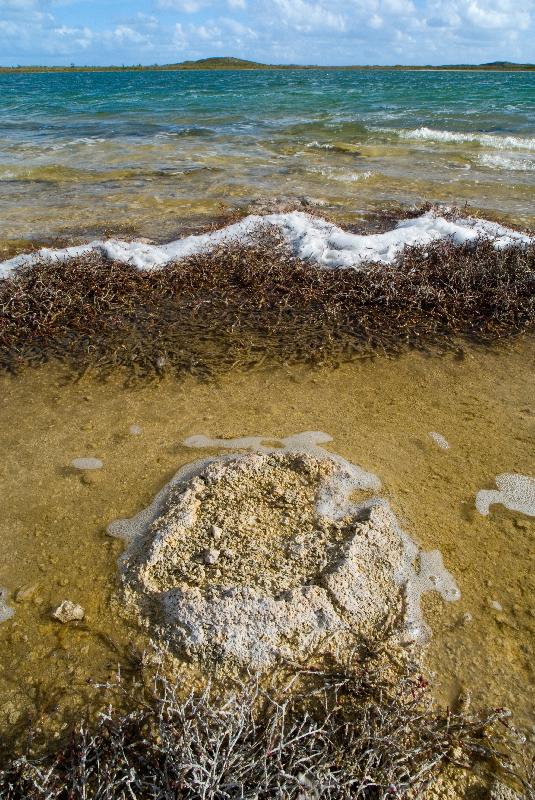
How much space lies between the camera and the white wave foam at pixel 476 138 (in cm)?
1606

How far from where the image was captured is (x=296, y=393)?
14.1 feet

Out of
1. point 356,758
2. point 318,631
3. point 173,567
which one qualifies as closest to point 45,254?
point 173,567

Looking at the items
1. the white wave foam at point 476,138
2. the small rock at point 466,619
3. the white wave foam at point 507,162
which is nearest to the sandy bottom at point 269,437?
the small rock at point 466,619

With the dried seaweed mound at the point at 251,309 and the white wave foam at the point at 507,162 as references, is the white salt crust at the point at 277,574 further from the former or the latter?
the white wave foam at the point at 507,162

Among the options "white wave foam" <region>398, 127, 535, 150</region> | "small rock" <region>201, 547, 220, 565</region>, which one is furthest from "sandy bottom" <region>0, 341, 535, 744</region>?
"white wave foam" <region>398, 127, 535, 150</region>

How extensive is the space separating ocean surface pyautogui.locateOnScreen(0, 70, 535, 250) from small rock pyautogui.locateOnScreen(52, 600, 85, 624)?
19.7 feet

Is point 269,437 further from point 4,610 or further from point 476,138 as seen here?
point 476,138

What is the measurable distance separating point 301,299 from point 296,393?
5.80 feet

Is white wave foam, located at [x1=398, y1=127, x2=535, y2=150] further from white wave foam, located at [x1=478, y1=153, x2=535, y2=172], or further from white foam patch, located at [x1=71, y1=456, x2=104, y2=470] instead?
white foam patch, located at [x1=71, y1=456, x2=104, y2=470]

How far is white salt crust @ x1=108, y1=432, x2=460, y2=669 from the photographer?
2.42 meters

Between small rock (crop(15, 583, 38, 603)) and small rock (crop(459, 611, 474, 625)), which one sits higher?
small rock (crop(459, 611, 474, 625))

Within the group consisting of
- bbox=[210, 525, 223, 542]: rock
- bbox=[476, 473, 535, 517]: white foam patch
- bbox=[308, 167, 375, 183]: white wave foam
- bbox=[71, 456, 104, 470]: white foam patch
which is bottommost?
bbox=[71, 456, 104, 470]: white foam patch

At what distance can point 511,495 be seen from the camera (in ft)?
10.9

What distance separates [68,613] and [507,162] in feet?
48.6
